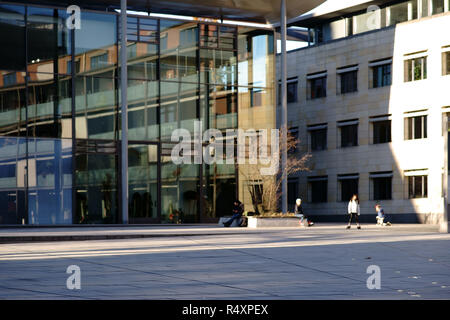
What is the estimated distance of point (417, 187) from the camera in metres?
49.2

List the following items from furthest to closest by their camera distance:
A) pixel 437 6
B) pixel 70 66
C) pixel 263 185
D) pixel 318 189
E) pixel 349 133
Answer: pixel 318 189 → pixel 349 133 → pixel 437 6 → pixel 263 185 → pixel 70 66

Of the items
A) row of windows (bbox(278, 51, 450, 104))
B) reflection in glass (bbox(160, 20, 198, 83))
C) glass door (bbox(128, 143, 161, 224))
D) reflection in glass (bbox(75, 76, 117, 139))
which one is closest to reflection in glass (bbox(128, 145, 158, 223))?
glass door (bbox(128, 143, 161, 224))

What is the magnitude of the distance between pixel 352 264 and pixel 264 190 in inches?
838

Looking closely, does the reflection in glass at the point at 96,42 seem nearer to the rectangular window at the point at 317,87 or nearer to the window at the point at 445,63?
the window at the point at 445,63

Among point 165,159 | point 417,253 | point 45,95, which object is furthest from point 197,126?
point 417,253

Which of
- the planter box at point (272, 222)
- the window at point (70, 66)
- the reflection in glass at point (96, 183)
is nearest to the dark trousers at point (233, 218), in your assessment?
the planter box at point (272, 222)

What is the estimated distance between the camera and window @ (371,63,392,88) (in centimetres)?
5103

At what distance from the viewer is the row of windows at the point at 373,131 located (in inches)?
1936

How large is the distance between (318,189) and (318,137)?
12.0 ft

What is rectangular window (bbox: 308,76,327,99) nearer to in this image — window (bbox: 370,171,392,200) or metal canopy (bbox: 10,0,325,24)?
window (bbox: 370,171,392,200)

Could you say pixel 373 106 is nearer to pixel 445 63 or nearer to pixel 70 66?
pixel 445 63

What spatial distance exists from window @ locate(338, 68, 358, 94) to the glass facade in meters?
14.1

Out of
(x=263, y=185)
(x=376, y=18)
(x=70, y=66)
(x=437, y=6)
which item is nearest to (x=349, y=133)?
(x=376, y=18)
